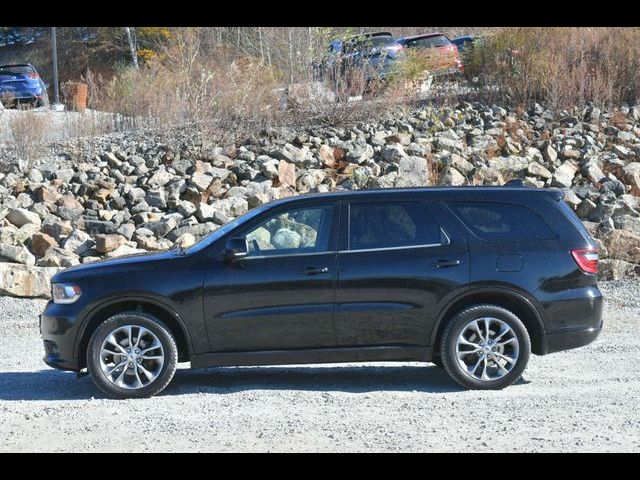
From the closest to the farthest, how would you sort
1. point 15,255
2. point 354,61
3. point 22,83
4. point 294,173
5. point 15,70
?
point 15,255
point 294,173
point 354,61
point 22,83
point 15,70

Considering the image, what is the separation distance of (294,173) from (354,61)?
5.49 m

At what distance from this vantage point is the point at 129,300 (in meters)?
8.76

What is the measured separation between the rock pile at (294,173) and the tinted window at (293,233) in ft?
19.7

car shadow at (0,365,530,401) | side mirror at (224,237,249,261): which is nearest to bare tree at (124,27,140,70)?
car shadow at (0,365,530,401)

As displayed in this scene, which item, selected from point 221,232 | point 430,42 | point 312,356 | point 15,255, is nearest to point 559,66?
point 430,42

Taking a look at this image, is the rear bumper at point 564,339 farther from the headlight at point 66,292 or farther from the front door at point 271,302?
the headlight at point 66,292

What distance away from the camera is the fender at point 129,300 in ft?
28.6

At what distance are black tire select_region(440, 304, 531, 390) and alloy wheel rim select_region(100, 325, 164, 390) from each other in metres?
2.36

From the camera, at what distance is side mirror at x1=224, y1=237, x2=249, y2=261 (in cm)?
868

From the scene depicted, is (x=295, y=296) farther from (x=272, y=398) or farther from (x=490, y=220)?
(x=490, y=220)

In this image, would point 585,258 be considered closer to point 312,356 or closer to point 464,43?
point 312,356

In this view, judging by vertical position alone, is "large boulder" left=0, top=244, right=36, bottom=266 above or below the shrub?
below

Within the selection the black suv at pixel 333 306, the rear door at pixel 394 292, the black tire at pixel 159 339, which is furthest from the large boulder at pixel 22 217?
the rear door at pixel 394 292

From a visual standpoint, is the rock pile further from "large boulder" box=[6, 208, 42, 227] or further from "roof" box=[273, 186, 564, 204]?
"roof" box=[273, 186, 564, 204]
